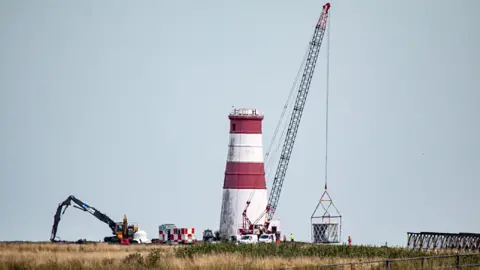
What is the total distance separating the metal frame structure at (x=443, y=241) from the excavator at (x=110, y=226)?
1104 inches

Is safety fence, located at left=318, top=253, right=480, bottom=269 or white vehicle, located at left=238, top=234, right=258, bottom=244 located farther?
white vehicle, located at left=238, top=234, right=258, bottom=244

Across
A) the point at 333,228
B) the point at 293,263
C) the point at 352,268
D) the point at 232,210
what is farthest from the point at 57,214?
the point at 352,268

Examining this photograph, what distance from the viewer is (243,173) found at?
385 feet

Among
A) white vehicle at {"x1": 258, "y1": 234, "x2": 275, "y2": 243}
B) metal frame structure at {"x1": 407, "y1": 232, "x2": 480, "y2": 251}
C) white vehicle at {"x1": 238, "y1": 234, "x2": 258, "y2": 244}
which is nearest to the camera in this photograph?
metal frame structure at {"x1": 407, "y1": 232, "x2": 480, "y2": 251}

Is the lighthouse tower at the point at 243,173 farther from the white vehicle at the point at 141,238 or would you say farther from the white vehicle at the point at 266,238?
the white vehicle at the point at 266,238

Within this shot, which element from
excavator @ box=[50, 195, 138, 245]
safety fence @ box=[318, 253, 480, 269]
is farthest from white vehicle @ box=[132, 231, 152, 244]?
safety fence @ box=[318, 253, 480, 269]

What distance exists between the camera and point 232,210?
119m

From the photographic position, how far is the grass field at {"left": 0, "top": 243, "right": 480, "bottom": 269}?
6462 centimetres

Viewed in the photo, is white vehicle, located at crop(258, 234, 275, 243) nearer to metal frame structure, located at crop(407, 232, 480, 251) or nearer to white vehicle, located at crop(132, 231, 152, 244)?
A: metal frame structure, located at crop(407, 232, 480, 251)

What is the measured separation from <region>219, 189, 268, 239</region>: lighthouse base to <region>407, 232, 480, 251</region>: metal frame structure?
66.3ft

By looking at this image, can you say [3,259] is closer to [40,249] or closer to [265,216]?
[40,249]

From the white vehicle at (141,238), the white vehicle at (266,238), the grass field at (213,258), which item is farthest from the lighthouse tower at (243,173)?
the grass field at (213,258)

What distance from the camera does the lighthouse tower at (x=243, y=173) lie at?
117688 millimetres

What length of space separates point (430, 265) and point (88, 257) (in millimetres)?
24619
